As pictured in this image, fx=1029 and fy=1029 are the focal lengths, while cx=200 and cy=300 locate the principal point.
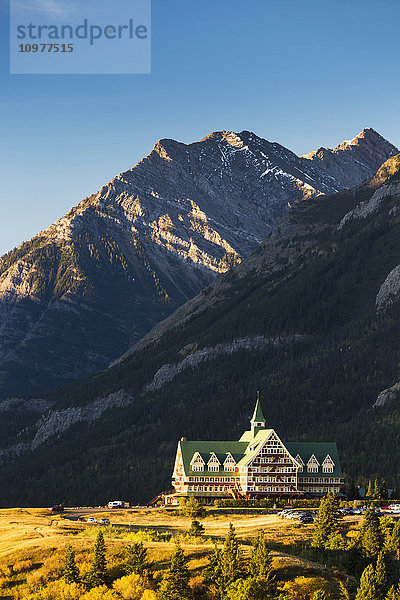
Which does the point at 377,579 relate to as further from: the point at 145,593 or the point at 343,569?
the point at 145,593

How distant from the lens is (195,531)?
472 feet

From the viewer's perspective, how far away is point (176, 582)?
114500mm

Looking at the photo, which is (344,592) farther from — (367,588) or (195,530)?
(195,530)

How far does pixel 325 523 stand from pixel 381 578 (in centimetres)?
2501

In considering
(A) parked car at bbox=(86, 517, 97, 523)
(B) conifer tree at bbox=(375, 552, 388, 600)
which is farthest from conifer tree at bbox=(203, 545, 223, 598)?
(A) parked car at bbox=(86, 517, 97, 523)

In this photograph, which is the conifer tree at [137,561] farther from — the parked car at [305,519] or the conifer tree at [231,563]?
the parked car at [305,519]

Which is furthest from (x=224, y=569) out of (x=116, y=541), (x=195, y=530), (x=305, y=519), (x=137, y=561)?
(x=305, y=519)

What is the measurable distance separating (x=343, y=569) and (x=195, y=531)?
72.4 feet

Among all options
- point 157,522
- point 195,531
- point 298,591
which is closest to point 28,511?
point 157,522

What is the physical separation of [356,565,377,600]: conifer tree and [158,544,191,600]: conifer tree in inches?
759

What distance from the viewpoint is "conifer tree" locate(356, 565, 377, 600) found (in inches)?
4530

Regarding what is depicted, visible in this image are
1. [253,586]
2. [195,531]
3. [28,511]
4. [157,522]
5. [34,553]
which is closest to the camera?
[253,586]

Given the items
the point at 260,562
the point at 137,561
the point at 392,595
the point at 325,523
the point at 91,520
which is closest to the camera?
the point at 392,595

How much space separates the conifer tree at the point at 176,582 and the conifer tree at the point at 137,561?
5.27 metres
